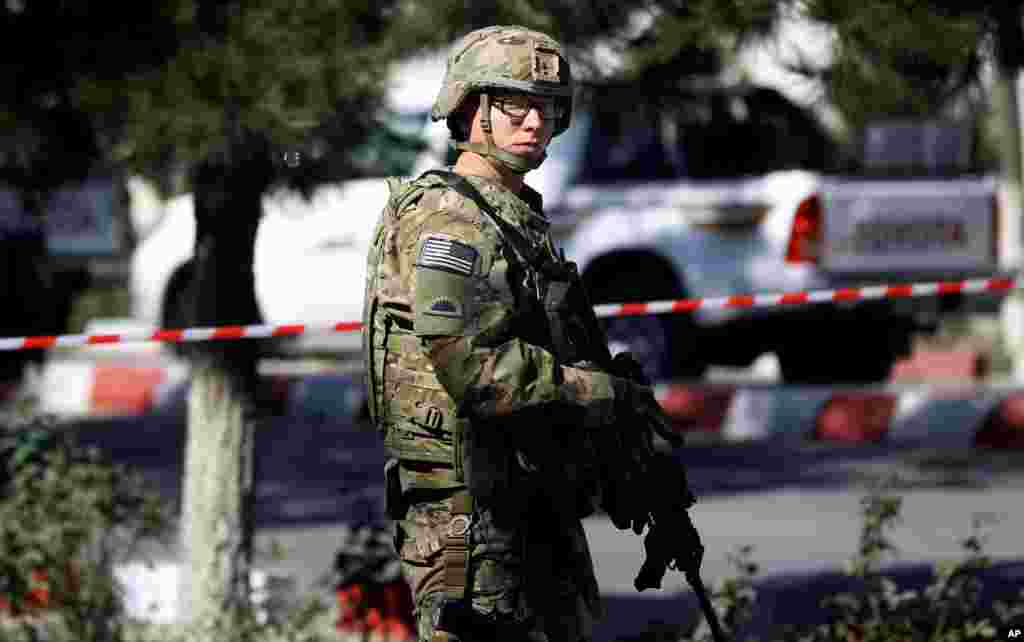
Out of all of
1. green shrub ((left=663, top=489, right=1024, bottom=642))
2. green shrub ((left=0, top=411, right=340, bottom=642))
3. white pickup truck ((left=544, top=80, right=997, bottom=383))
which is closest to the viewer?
green shrub ((left=663, top=489, right=1024, bottom=642))

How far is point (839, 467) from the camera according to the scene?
32.4 feet

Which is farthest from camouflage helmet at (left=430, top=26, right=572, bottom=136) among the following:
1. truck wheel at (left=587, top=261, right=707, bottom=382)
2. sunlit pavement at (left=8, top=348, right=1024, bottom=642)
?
truck wheel at (left=587, top=261, right=707, bottom=382)

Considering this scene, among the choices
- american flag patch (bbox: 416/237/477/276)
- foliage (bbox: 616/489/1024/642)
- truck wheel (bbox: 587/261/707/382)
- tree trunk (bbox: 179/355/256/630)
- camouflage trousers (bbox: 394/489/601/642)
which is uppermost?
truck wheel (bbox: 587/261/707/382)

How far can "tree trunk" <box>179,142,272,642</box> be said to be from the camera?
570 cm

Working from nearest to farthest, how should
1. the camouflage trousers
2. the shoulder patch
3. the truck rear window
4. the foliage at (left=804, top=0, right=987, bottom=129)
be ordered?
1. the shoulder patch
2. the camouflage trousers
3. the foliage at (left=804, top=0, right=987, bottom=129)
4. the truck rear window

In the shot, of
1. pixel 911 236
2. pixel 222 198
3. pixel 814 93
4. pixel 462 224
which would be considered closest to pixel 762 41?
pixel 814 93

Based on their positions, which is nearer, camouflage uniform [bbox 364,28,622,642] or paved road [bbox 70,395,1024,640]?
camouflage uniform [bbox 364,28,622,642]

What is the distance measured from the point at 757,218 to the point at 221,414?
617 cm

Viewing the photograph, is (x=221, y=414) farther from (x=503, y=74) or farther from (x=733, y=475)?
(x=733, y=475)

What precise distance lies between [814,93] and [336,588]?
193cm

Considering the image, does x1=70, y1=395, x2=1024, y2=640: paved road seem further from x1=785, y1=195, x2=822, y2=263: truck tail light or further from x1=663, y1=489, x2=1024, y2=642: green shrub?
x1=785, y1=195, x2=822, y2=263: truck tail light

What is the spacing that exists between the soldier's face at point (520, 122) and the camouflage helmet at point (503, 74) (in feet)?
0.04

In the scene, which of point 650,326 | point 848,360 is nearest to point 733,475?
point 650,326

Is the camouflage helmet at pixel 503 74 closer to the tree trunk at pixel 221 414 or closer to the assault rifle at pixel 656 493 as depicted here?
the assault rifle at pixel 656 493
